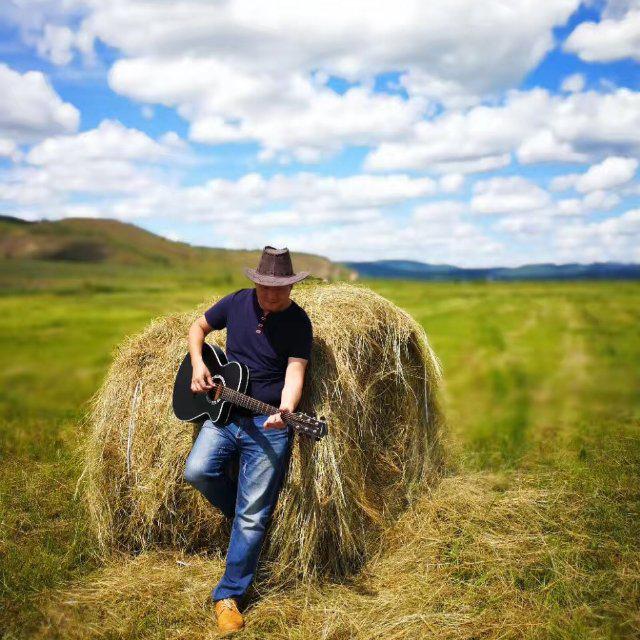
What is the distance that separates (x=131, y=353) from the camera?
18.4 feet

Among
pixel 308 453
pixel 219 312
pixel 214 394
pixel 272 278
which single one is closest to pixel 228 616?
pixel 308 453

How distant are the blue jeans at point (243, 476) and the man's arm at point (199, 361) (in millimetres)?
332

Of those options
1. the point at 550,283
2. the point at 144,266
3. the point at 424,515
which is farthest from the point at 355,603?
the point at 550,283

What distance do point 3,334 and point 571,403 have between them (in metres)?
17.1

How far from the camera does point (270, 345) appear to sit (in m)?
4.63

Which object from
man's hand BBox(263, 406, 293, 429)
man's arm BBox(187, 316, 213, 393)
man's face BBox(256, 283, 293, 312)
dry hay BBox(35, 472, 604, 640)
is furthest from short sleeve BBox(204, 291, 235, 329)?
dry hay BBox(35, 472, 604, 640)

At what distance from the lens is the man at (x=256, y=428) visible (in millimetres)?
4445

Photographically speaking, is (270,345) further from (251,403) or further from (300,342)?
(251,403)

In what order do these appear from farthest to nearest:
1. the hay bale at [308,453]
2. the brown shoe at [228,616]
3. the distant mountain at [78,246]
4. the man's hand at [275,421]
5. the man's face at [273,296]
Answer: the distant mountain at [78,246]
the hay bale at [308,453]
the man's face at [273,296]
the man's hand at [275,421]
the brown shoe at [228,616]

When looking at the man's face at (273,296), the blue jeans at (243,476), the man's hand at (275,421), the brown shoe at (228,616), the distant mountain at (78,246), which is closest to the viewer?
the brown shoe at (228,616)

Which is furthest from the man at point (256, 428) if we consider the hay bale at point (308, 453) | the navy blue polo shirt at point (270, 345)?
the hay bale at point (308, 453)

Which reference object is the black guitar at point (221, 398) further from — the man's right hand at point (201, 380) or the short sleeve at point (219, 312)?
the short sleeve at point (219, 312)

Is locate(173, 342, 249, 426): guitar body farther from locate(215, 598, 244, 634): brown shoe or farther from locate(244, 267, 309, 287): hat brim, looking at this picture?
locate(215, 598, 244, 634): brown shoe

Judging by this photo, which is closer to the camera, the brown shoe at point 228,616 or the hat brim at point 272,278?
the brown shoe at point 228,616
